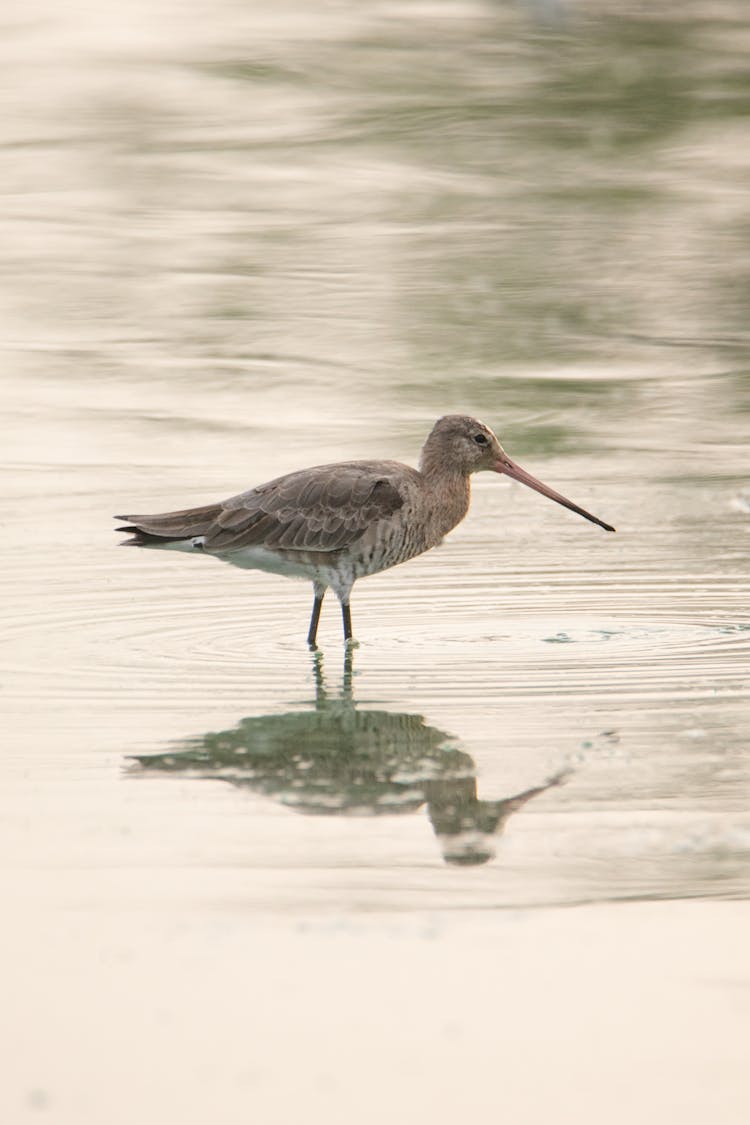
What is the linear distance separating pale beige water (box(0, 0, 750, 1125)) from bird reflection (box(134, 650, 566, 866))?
2cm

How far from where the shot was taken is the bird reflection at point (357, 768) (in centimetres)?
553

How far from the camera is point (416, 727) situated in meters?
6.41

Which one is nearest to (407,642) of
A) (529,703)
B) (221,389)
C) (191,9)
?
(529,703)

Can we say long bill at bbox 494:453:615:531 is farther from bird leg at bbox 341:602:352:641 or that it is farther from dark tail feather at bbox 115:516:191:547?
dark tail feather at bbox 115:516:191:547

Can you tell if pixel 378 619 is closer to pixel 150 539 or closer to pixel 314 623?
pixel 314 623

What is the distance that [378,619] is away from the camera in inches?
324

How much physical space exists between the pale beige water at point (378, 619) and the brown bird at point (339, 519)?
252 mm

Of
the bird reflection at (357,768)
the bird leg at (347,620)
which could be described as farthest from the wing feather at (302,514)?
the bird reflection at (357,768)

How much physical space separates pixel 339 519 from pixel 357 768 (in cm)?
224

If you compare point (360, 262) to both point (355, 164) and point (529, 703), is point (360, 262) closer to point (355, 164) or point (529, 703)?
point (355, 164)

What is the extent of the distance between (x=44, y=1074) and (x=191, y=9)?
69.6ft

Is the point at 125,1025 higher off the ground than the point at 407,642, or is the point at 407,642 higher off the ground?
the point at 125,1025

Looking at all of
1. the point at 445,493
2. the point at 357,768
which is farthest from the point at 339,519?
the point at 357,768

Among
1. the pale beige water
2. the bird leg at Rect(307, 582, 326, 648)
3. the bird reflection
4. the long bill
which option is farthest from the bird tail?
the bird reflection
